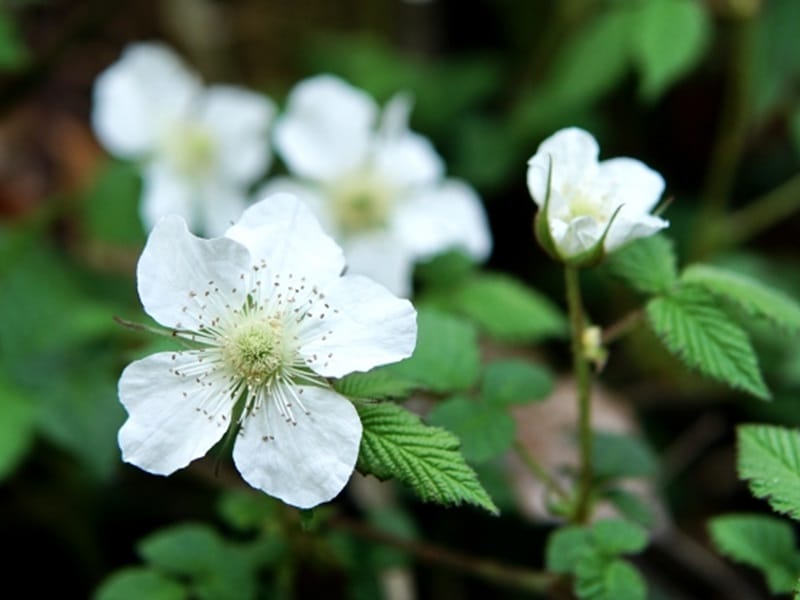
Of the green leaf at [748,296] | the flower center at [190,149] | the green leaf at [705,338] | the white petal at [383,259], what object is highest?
the flower center at [190,149]

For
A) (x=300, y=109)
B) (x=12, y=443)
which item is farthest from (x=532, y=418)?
(x=12, y=443)

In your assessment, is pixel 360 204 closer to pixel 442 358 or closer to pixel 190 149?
pixel 190 149

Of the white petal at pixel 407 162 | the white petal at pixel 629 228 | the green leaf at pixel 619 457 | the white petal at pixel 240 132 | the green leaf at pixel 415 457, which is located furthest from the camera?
the white petal at pixel 240 132

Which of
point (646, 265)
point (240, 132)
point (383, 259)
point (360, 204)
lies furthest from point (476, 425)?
point (240, 132)

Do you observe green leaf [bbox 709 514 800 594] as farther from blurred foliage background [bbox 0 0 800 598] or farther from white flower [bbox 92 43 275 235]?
white flower [bbox 92 43 275 235]

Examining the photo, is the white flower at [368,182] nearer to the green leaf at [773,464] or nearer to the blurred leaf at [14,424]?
the blurred leaf at [14,424]

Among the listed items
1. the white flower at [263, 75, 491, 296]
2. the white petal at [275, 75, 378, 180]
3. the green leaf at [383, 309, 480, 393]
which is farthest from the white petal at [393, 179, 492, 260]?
the green leaf at [383, 309, 480, 393]

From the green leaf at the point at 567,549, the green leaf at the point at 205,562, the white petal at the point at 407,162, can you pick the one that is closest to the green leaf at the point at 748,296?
the green leaf at the point at 567,549
